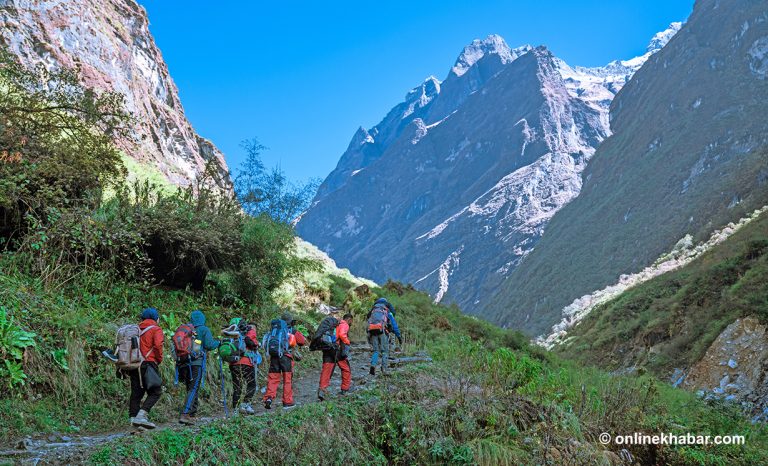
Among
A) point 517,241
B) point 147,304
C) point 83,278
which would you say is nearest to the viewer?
point 83,278

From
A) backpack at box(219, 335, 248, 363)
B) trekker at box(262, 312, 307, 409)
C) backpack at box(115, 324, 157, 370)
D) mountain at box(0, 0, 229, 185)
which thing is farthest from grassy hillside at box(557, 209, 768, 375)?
mountain at box(0, 0, 229, 185)

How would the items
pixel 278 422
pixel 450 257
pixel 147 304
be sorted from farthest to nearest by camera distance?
1. pixel 450 257
2. pixel 147 304
3. pixel 278 422

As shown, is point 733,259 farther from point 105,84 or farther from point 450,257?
point 450,257

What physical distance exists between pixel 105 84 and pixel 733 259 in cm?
3112

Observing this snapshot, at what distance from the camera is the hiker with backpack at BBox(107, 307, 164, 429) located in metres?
6.28

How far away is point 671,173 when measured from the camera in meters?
85.9

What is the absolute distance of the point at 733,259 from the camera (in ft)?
67.3

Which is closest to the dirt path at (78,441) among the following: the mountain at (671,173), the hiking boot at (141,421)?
the hiking boot at (141,421)

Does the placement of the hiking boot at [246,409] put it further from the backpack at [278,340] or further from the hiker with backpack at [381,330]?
the hiker with backpack at [381,330]

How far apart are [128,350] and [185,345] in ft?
2.53

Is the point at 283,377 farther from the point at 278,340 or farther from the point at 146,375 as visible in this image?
the point at 146,375

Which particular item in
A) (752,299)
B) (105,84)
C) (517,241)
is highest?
(517,241)

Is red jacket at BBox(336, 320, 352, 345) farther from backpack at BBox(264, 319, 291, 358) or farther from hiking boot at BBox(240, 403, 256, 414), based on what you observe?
hiking boot at BBox(240, 403, 256, 414)

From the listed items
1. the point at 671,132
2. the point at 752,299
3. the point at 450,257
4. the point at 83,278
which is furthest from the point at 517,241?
the point at 83,278
